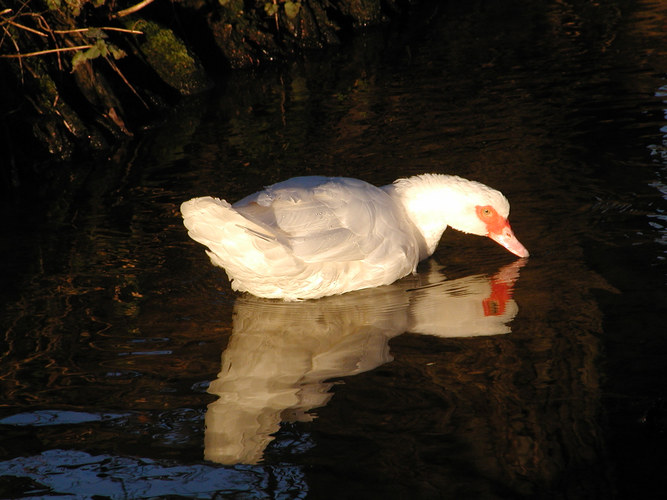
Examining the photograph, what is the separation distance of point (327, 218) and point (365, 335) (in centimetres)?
86

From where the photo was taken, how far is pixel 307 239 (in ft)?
16.5

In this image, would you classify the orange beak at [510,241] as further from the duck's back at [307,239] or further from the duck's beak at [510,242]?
the duck's back at [307,239]

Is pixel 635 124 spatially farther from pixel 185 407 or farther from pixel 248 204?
pixel 185 407

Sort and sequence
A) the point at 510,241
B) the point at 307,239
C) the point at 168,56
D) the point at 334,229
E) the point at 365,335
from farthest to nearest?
the point at 168,56, the point at 510,241, the point at 334,229, the point at 307,239, the point at 365,335

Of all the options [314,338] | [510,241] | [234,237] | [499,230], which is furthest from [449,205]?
[234,237]

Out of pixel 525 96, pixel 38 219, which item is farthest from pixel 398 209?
pixel 525 96

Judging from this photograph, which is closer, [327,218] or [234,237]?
[234,237]

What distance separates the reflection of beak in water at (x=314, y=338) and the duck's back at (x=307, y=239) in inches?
6.1

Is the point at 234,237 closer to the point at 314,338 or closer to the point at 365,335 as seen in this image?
the point at 314,338

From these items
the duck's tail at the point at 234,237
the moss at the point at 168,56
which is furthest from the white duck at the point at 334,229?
the moss at the point at 168,56

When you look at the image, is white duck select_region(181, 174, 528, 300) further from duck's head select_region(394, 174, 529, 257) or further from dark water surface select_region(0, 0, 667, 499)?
dark water surface select_region(0, 0, 667, 499)

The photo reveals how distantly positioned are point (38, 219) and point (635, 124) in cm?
571

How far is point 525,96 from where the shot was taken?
360 inches

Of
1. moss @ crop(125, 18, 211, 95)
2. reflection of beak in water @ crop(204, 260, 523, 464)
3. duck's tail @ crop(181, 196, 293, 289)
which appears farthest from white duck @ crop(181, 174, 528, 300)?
moss @ crop(125, 18, 211, 95)
